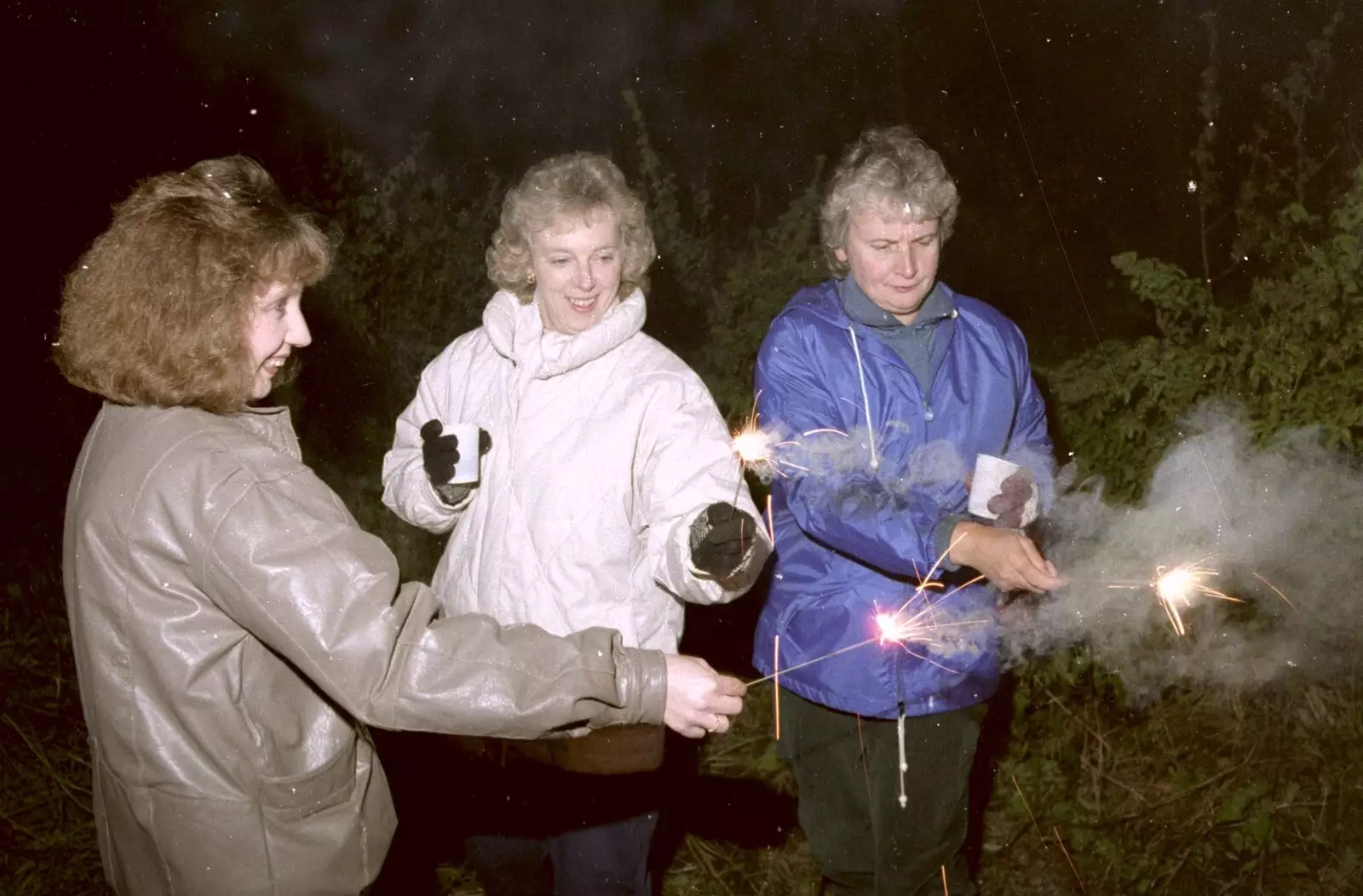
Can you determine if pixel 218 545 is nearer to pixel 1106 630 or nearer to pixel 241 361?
pixel 241 361

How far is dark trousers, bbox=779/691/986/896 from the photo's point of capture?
3266 millimetres

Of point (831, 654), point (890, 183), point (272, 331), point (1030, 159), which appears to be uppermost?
point (1030, 159)

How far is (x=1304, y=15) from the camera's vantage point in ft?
21.5

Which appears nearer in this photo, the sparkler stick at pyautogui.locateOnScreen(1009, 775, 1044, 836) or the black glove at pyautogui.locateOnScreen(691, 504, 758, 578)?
the black glove at pyautogui.locateOnScreen(691, 504, 758, 578)

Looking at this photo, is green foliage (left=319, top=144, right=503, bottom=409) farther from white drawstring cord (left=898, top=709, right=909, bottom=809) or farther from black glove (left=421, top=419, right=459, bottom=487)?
white drawstring cord (left=898, top=709, right=909, bottom=809)

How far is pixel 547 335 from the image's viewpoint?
3264 mm

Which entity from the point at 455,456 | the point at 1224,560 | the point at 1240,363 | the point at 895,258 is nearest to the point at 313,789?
the point at 455,456

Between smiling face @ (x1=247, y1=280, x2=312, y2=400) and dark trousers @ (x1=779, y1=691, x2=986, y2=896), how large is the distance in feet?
6.35

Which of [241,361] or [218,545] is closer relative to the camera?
[218,545]

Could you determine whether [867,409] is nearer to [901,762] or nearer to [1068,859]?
[901,762]

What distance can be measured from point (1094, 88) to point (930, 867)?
7.02m

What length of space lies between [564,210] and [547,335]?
39cm

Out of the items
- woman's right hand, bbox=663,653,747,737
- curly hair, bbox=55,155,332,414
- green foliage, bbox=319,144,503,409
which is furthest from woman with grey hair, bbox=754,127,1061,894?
green foliage, bbox=319,144,503,409

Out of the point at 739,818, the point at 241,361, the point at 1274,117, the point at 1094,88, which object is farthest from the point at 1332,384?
the point at 241,361
